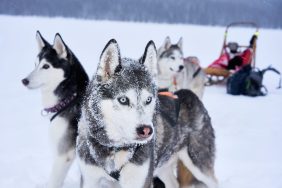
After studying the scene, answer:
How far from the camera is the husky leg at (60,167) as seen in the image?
2.60m

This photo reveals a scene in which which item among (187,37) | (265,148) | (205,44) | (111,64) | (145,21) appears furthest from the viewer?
(145,21)

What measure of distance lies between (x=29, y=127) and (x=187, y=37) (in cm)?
1534

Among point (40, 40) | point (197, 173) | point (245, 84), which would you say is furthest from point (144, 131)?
point (245, 84)

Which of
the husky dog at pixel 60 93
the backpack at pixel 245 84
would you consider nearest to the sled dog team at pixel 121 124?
the husky dog at pixel 60 93

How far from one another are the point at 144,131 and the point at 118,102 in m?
0.19

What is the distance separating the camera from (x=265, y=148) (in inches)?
163

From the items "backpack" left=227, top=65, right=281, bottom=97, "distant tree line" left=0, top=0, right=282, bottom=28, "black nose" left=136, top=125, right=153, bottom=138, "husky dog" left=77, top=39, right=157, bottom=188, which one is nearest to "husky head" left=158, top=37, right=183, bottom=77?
"backpack" left=227, top=65, right=281, bottom=97

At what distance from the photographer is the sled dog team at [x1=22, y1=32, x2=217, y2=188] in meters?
1.90

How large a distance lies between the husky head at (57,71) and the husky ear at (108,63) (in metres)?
0.80

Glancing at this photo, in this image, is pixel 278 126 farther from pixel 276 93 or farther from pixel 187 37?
pixel 187 37

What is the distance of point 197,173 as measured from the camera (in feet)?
8.55

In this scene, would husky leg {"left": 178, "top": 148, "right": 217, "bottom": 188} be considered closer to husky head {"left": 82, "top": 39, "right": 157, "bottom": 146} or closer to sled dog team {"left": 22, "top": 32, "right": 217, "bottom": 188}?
sled dog team {"left": 22, "top": 32, "right": 217, "bottom": 188}

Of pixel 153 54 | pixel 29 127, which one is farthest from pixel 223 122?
pixel 153 54

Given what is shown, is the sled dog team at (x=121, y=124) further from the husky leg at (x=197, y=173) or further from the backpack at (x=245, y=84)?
the backpack at (x=245, y=84)
